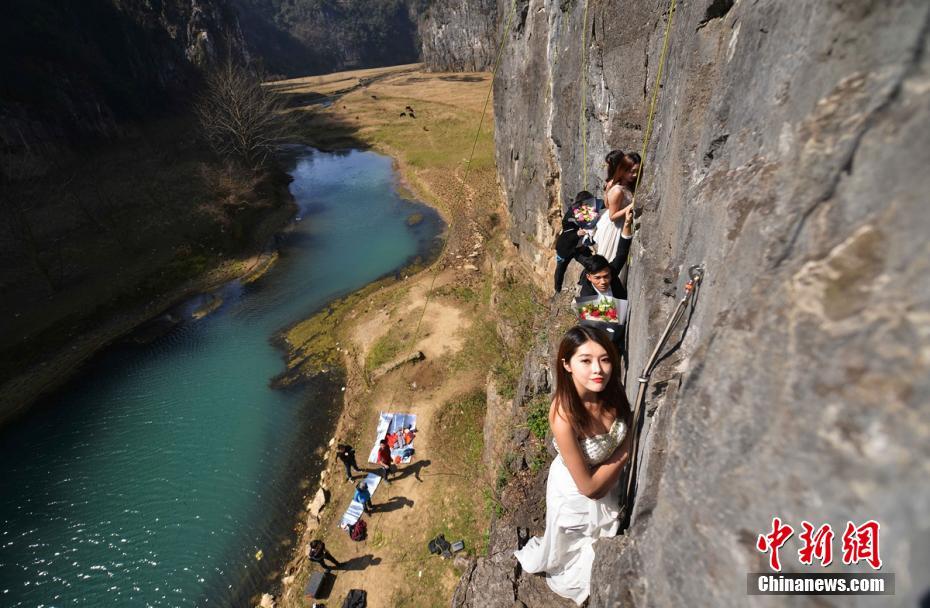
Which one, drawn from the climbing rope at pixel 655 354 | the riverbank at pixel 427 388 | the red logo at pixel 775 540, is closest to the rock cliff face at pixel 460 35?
the riverbank at pixel 427 388

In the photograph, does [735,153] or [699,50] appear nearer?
[735,153]

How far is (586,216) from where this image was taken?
7113 mm

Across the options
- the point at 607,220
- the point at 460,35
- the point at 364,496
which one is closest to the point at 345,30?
the point at 460,35

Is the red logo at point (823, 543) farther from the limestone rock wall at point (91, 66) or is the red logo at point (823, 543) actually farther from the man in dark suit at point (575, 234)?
the limestone rock wall at point (91, 66)

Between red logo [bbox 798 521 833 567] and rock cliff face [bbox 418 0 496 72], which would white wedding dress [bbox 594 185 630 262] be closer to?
red logo [bbox 798 521 833 567]

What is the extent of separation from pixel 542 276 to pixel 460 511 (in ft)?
30.9

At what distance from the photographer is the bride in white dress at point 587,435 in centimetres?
324

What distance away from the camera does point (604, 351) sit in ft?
10.7

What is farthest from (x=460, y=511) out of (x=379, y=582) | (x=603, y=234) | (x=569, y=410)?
(x=569, y=410)

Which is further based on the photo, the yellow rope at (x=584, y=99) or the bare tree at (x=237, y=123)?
the bare tree at (x=237, y=123)

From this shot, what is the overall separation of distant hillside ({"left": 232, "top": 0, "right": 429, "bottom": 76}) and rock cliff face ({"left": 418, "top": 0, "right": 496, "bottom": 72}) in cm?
3799

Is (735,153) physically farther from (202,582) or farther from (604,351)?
(202,582)

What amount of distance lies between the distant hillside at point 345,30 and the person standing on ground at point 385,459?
450 feet

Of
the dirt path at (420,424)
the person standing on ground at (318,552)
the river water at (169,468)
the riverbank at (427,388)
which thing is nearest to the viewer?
the person standing on ground at (318,552)
